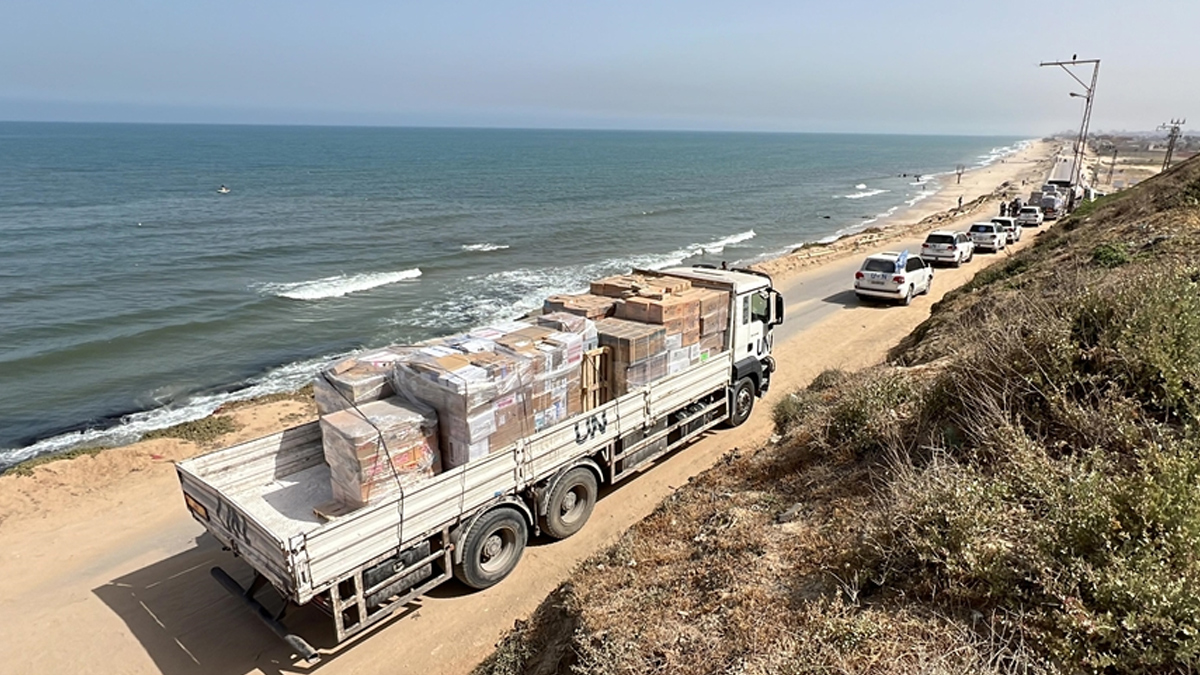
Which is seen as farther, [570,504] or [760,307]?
[760,307]

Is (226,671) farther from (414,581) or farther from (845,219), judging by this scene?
(845,219)

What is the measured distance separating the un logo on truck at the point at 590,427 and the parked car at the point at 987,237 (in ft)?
89.6

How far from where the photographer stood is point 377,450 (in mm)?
6805

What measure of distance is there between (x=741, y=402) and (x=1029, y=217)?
3474cm

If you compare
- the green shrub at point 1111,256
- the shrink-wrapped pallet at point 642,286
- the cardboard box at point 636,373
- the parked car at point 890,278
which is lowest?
the parked car at point 890,278

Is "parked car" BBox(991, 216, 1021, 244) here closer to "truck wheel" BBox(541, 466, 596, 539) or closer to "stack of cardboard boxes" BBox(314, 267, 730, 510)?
"stack of cardboard boxes" BBox(314, 267, 730, 510)

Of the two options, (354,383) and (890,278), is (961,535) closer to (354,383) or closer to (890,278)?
(354,383)

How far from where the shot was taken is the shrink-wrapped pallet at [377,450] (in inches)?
265

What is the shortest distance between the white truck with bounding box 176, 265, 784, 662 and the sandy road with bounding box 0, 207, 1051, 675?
0.37m

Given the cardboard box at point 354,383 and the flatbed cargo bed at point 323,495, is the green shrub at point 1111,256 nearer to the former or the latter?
the flatbed cargo bed at point 323,495

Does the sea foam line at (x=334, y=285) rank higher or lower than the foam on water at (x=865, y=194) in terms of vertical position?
lower

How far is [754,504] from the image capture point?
7094 mm

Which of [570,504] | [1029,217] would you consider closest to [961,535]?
[570,504]

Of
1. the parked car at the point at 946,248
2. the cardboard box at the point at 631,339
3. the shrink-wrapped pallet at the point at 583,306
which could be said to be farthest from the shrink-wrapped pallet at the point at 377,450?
the parked car at the point at 946,248
